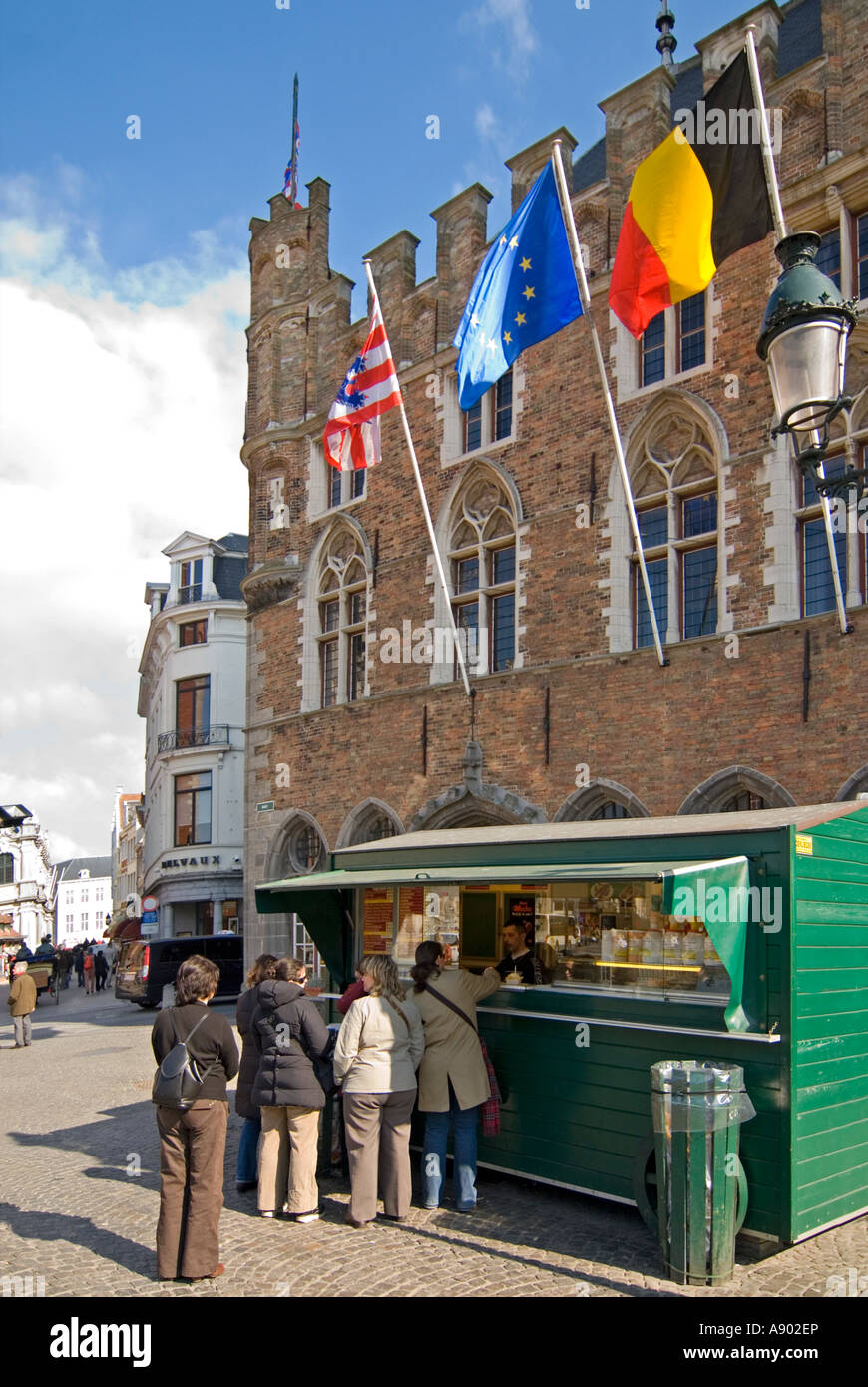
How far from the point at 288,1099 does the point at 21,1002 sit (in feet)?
41.5

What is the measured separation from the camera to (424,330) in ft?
61.2

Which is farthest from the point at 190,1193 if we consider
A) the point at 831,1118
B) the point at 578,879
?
the point at 831,1118

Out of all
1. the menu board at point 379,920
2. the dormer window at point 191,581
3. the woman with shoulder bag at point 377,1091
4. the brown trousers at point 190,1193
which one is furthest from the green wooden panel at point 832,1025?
the dormer window at point 191,581

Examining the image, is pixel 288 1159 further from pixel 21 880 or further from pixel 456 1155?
pixel 21 880

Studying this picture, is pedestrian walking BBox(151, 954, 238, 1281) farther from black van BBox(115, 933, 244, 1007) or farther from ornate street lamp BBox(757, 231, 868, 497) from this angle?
black van BBox(115, 933, 244, 1007)

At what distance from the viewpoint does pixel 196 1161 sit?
6.05m

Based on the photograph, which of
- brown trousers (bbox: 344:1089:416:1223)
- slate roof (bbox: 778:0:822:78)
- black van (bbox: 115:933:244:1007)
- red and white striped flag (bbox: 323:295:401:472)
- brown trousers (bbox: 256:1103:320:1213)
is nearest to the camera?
brown trousers (bbox: 344:1089:416:1223)

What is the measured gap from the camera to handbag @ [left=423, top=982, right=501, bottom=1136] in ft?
24.9

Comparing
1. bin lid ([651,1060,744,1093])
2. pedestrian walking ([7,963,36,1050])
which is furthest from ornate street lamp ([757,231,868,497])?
pedestrian walking ([7,963,36,1050])

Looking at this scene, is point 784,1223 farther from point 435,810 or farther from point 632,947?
point 435,810

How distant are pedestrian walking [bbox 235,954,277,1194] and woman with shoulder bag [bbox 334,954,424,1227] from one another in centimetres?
74

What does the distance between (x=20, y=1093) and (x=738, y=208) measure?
1266 centimetres
